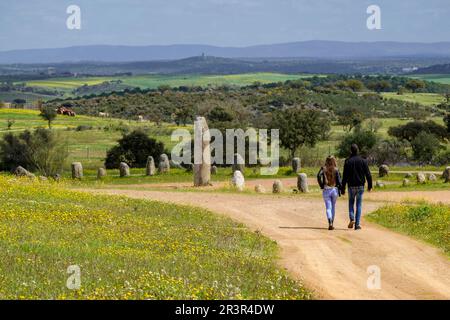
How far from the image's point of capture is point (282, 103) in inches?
6102

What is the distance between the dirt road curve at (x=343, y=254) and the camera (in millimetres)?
16812

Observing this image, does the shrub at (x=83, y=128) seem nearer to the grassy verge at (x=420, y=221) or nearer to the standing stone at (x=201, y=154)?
the standing stone at (x=201, y=154)

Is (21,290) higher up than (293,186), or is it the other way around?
(21,290)

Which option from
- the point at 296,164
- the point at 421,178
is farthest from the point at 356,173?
the point at 296,164

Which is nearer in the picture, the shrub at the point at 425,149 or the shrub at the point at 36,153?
the shrub at the point at 36,153

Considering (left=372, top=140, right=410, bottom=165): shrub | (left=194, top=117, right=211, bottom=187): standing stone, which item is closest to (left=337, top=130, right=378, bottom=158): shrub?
(left=372, top=140, right=410, bottom=165): shrub

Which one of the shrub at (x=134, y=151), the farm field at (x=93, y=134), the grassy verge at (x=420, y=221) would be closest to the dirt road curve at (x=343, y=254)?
the grassy verge at (x=420, y=221)

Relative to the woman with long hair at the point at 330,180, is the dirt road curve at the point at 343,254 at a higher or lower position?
lower

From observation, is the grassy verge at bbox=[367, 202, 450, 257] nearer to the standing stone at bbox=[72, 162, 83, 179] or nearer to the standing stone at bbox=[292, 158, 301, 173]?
the standing stone at bbox=[292, 158, 301, 173]

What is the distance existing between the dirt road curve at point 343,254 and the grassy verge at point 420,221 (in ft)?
2.00

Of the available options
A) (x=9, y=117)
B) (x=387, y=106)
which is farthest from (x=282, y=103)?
(x=9, y=117)
